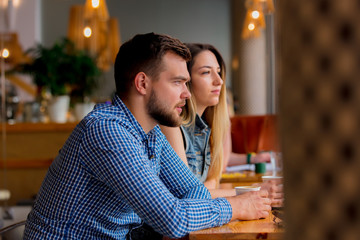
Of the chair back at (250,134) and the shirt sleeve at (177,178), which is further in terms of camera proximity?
the chair back at (250,134)

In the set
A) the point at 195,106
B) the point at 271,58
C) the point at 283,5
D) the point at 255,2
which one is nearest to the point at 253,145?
the point at 255,2

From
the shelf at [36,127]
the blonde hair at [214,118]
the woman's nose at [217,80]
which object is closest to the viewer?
the blonde hair at [214,118]

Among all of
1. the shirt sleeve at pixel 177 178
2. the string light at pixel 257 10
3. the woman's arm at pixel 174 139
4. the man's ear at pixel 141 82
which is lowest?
the shirt sleeve at pixel 177 178

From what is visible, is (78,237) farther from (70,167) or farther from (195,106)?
(195,106)

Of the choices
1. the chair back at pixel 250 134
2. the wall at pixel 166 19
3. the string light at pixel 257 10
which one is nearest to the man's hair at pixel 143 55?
the string light at pixel 257 10

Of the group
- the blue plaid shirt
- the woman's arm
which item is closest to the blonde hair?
the woman's arm

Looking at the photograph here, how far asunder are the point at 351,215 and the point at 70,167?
1322 millimetres

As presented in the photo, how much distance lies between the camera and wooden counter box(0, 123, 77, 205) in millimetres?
4703

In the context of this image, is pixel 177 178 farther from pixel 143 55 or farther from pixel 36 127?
pixel 36 127

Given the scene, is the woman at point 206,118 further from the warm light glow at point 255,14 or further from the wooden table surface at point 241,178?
the warm light glow at point 255,14

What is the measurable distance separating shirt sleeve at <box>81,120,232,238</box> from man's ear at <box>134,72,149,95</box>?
255mm

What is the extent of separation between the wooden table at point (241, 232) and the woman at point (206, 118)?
1019 millimetres

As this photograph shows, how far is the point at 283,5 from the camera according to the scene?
1.00 feet

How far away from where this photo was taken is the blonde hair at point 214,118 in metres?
2.56
